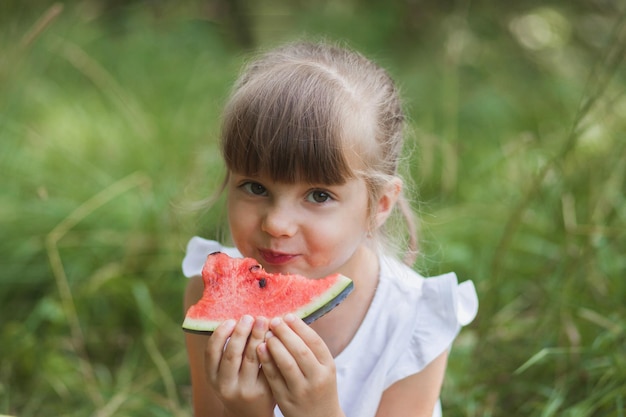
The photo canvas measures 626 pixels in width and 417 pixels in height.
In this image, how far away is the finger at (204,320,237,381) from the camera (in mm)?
1850

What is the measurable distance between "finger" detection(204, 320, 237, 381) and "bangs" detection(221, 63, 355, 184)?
1.34 feet

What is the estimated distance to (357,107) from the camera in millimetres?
2143

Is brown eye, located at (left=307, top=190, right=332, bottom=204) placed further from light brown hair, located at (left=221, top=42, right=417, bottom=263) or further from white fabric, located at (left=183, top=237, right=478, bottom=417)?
white fabric, located at (left=183, top=237, right=478, bottom=417)

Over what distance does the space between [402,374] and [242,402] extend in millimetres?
591

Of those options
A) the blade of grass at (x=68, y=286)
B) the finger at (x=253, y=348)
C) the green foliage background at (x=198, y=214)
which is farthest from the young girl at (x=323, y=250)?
the blade of grass at (x=68, y=286)

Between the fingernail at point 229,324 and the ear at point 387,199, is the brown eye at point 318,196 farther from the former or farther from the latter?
the fingernail at point 229,324

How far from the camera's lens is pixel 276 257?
2.07m

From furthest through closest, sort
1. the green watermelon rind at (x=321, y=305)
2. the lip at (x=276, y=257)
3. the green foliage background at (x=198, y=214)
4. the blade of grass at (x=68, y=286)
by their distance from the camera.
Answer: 1. the blade of grass at (x=68, y=286)
2. the green foliage background at (x=198, y=214)
3. the lip at (x=276, y=257)
4. the green watermelon rind at (x=321, y=305)

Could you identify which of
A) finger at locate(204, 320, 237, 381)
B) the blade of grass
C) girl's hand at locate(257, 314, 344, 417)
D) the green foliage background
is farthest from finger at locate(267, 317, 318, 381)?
the blade of grass

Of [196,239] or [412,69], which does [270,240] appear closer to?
[196,239]

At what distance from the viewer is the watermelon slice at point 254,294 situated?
1.98 meters

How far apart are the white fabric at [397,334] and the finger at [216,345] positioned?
58cm

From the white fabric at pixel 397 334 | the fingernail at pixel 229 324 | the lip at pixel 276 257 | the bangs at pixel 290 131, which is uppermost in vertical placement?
the bangs at pixel 290 131

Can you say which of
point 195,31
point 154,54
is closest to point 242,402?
point 154,54
